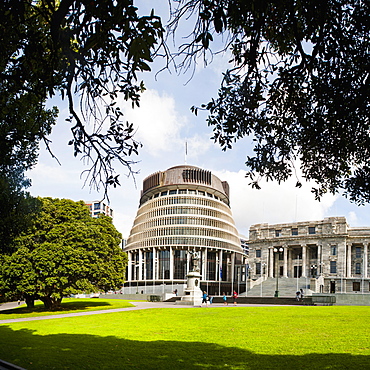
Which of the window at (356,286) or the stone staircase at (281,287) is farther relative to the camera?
the window at (356,286)

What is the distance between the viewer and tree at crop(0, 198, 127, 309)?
40781 millimetres

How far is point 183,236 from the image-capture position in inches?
4092

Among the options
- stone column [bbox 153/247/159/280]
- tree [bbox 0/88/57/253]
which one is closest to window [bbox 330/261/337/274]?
stone column [bbox 153/247/159/280]

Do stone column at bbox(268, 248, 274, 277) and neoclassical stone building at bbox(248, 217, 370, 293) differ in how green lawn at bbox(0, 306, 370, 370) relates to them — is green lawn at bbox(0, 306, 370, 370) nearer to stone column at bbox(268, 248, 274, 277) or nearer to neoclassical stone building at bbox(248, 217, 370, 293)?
neoclassical stone building at bbox(248, 217, 370, 293)

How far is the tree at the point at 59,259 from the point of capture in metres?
40.8

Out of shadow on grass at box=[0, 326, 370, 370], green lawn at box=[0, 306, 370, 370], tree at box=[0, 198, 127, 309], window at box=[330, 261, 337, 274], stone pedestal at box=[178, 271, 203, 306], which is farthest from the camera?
window at box=[330, 261, 337, 274]

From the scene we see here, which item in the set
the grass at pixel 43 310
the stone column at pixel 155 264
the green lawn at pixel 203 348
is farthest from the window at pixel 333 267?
the green lawn at pixel 203 348

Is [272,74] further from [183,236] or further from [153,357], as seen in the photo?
[183,236]

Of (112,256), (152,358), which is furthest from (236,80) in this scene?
(112,256)

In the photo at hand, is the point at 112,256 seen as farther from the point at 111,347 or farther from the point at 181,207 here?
the point at 181,207

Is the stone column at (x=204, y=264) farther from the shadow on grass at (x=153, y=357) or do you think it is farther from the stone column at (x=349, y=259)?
the shadow on grass at (x=153, y=357)

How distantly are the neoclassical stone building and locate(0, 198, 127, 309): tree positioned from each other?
4930 cm

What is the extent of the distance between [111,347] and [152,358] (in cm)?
324

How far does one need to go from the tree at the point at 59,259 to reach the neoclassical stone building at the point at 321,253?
49298mm
